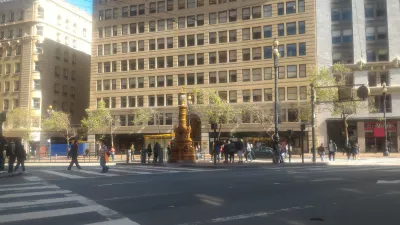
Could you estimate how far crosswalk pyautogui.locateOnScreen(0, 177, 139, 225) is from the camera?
25.5 ft

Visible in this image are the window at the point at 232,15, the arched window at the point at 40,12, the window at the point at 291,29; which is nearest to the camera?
the window at the point at 291,29

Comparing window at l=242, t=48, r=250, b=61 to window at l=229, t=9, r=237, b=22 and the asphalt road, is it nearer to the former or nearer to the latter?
window at l=229, t=9, r=237, b=22

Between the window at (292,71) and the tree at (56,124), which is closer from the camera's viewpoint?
the window at (292,71)

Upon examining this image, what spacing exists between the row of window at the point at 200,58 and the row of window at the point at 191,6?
4468mm

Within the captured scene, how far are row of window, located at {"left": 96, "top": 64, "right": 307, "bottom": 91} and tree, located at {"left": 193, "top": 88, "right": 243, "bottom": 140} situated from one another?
3.25 metres

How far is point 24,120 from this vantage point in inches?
2263

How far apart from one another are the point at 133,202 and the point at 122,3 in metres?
55.9

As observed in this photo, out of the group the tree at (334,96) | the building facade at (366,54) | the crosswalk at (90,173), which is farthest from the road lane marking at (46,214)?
the building facade at (366,54)

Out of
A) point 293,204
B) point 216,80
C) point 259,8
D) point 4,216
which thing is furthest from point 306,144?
point 4,216

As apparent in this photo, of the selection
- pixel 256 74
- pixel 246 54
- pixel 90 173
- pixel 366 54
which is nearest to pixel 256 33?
pixel 246 54

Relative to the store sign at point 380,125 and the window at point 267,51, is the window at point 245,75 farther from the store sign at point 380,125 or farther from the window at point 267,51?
the store sign at point 380,125

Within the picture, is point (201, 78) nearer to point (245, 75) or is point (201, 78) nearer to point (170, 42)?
point (245, 75)

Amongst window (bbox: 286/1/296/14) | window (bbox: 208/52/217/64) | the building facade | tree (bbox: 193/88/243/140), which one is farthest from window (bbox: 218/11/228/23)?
the building facade

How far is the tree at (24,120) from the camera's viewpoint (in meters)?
57.4
